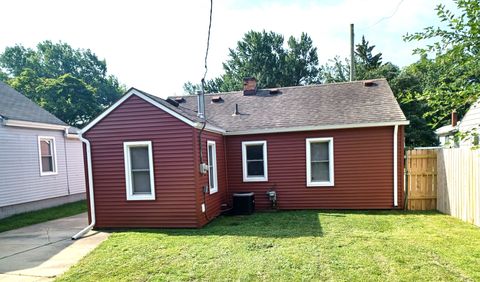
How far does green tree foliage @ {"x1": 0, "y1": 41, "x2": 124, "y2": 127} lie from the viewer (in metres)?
26.1

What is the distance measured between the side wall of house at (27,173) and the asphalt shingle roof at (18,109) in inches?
17.9

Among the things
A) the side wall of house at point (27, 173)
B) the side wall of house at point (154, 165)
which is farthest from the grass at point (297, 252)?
the side wall of house at point (27, 173)

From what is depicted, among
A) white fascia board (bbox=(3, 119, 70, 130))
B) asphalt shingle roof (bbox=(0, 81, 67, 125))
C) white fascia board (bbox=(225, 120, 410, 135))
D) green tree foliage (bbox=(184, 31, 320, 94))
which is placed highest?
green tree foliage (bbox=(184, 31, 320, 94))

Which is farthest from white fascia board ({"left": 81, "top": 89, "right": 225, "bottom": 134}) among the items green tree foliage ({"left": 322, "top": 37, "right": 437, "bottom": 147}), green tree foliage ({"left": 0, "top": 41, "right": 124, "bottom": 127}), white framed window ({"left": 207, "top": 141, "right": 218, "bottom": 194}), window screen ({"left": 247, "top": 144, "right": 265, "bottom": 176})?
green tree foliage ({"left": 0, "top": 41, "right": 124, "bottom": 127})

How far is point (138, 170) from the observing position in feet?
25.0

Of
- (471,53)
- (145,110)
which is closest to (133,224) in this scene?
(145,110)

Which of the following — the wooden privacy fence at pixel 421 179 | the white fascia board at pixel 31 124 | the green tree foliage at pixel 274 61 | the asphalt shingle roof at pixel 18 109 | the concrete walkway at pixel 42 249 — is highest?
the green tree foliage at pixel 274 61

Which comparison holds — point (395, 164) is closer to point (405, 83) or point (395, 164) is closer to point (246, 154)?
point (246, 154)

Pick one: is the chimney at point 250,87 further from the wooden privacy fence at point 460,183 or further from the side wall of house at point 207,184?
the wooden privacy fence at point 460,183

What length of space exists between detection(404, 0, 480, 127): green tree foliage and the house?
12474 mm

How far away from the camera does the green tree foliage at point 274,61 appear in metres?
31.7

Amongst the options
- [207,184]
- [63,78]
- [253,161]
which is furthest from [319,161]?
[63,78]

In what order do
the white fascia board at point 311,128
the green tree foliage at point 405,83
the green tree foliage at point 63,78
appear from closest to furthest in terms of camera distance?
1. the white fascia board at point 311,128
2. the green tree foliage at point 405,83
3. the green tree foliage at point 63,78

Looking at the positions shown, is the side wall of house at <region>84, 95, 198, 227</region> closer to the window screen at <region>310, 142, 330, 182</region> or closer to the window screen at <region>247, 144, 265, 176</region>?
the window screen at <region>247, 144, 265, 176</region>
